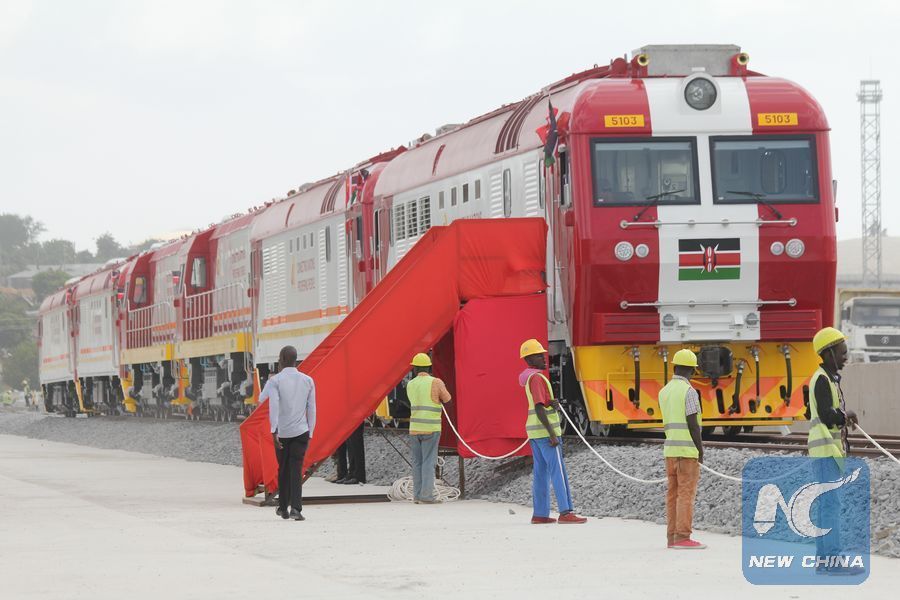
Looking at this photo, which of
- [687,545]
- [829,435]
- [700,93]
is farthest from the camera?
[700,93]

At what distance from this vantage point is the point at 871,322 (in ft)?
159

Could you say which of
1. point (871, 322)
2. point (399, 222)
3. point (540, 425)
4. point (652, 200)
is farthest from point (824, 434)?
point (871, 322)

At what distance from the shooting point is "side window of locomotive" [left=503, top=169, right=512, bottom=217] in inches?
783

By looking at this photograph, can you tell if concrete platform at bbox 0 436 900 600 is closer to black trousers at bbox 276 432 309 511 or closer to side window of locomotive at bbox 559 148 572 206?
black trousers at bbox 276 432 309 511

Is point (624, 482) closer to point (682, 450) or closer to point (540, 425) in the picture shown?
point (540, 425)

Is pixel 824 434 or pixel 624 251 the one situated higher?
pixel 624 251

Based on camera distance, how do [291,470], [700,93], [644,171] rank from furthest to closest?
1. [700,93]
2. [644,171]
3. [291,470]

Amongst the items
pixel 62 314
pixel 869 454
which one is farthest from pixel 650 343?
pixel 62 314

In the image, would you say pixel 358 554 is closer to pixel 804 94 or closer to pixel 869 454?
pixel 869 454

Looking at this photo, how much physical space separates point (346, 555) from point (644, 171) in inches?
276

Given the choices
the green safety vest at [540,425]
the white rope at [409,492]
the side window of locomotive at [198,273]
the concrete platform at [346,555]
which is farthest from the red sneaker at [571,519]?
the side window of locomotive at [198,273]

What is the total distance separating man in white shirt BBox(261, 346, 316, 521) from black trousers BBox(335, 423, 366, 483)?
154 inches

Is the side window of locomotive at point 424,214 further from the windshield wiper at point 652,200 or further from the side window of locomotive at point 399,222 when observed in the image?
the windshield wiper at point 652,200

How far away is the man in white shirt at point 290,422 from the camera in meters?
15.8
